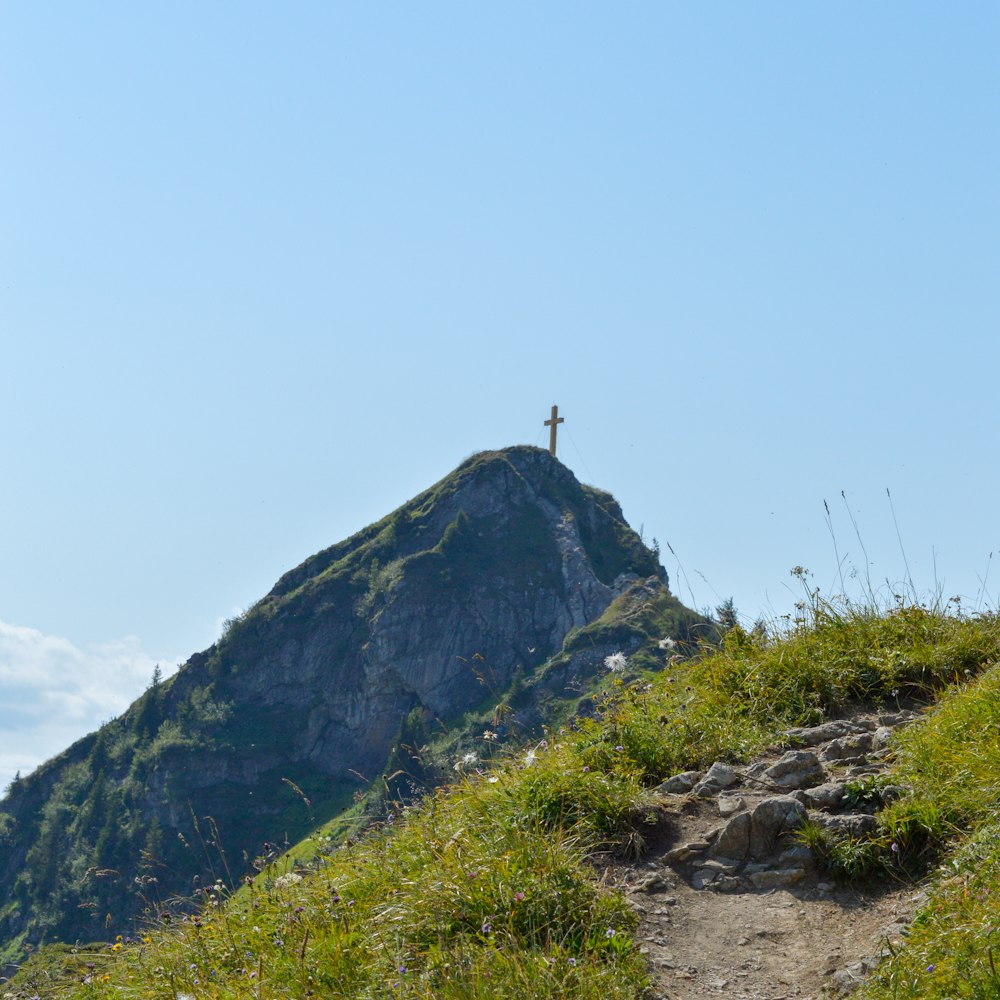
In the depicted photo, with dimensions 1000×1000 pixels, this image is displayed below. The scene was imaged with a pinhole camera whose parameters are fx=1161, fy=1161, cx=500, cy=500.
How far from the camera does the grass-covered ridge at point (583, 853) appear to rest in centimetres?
527

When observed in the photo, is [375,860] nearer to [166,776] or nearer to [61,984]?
[61,984]

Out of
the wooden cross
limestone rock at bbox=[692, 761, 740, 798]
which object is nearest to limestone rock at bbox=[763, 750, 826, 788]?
limestone rock at bbox=[692, 761, 740, 798]

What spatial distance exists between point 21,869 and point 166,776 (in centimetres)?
2073

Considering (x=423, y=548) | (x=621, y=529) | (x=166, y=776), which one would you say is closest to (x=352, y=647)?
(x=423, y=548)

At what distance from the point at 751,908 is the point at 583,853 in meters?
0.92

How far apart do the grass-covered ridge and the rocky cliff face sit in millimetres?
140771

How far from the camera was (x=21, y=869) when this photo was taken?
148 meters

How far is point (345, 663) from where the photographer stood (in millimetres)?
174000

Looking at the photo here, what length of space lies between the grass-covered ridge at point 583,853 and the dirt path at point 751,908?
0.63 feet

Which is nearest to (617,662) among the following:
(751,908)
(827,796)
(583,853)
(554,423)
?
(827,796)

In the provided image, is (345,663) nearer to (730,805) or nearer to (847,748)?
(847,748)

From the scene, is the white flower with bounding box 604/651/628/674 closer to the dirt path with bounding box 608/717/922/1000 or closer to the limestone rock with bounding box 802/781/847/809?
the dirt path with bounding box 608/717/922/1000

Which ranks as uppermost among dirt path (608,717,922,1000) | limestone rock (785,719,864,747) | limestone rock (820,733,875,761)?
limestone rock (785,719,864,747)

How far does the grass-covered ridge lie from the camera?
5.27 meters
